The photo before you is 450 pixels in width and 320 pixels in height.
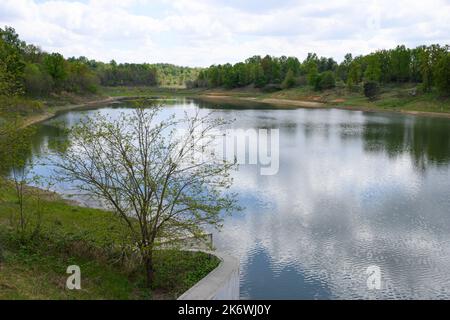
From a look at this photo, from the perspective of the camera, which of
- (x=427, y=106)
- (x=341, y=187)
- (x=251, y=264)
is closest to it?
(x=251, y=264)

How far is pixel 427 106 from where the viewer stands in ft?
258

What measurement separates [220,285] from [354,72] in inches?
3967

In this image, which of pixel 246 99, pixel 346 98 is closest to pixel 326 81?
pixel 346 98

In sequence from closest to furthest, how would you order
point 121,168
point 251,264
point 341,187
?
point 121,168
point 251,264
point 341,187

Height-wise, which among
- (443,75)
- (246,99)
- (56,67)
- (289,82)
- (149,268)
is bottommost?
(149,268)

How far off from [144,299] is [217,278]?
2271 mm

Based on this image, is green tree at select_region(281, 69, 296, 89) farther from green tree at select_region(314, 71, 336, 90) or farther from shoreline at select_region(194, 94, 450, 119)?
green tree at select_region(314, 71, 336, 90)

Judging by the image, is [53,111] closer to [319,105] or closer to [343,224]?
[319,105]

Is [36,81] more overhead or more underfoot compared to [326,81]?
more underfoot

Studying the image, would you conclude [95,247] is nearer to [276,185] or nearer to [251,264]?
[251,264]

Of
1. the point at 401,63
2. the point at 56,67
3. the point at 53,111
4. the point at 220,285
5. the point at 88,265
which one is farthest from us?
the point at 401,63

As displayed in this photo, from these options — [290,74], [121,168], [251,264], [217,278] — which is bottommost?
[251,264]

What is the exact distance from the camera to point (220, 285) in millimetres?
13852
